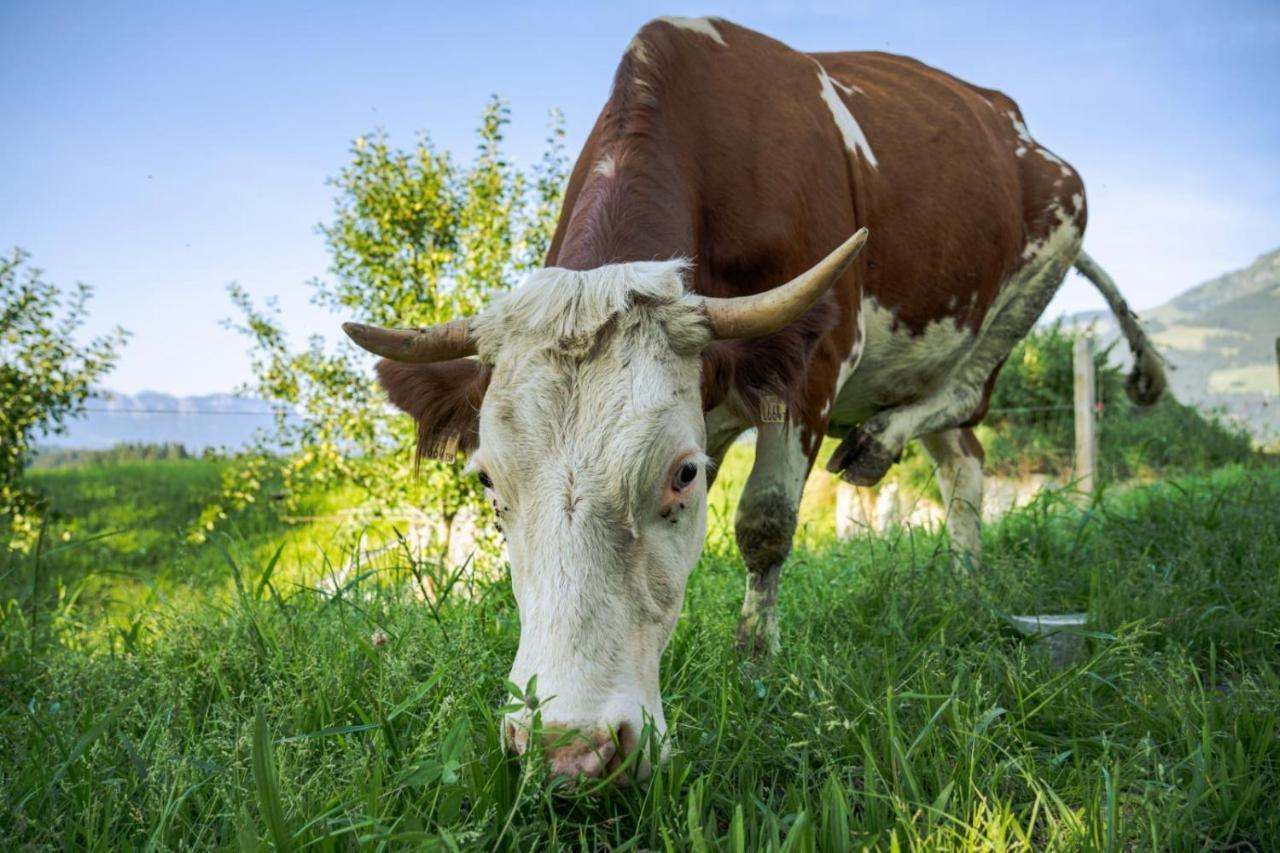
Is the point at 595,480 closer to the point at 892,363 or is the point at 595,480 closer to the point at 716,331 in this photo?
the point at 716,331

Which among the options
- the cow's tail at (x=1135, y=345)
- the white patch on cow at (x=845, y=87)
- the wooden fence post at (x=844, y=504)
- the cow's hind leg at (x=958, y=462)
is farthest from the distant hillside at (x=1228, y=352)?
the white patch on cow at (x=845, y=87)

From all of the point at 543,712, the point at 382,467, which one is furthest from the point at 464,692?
the point at 382,467

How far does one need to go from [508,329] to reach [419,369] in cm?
45

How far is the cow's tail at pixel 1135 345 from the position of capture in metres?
6.09

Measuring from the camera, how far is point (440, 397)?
273cm

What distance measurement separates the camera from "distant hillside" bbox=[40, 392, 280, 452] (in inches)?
286

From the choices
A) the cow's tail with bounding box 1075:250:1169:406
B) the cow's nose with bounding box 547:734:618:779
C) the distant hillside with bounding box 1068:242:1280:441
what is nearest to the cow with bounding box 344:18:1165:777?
the cow's nose with bounding box 547:734:618:779

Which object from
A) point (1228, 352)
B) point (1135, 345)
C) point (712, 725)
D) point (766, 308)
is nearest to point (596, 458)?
point (766, 308)

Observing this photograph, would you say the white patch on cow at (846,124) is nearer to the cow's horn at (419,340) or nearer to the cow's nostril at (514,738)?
→ the cow's horn at (419,340)

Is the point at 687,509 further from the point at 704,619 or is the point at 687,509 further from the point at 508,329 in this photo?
the point at 704,619

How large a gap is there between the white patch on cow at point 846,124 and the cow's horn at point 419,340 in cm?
195

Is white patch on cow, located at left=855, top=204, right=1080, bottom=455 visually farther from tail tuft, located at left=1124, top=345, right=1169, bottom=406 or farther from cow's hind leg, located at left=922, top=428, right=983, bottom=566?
tail tuft, located at left=1124, top=345, right=1169, bottom=406

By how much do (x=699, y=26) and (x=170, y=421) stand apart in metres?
10.5

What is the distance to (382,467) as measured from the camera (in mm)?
6211
